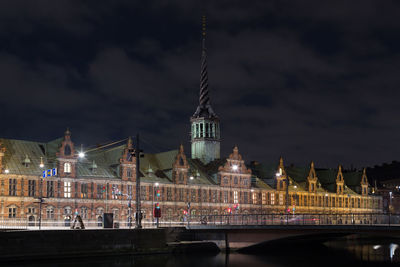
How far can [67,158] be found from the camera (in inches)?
3226

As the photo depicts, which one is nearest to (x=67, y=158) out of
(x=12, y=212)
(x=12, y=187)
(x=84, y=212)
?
(x=84, y=212)

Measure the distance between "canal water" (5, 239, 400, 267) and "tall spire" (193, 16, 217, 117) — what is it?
4532 cm

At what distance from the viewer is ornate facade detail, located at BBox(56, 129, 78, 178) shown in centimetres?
8144

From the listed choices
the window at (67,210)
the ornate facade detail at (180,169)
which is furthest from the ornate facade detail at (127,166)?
the window at (67,210)

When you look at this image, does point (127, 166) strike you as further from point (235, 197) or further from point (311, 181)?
point (311, 181)

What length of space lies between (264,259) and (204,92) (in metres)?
62.0

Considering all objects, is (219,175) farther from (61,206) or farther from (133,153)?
(133,153)

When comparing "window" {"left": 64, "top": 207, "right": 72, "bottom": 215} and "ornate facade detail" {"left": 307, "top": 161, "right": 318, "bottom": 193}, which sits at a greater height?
"ornate facade detail" {"left": 307, "top": 161, "right": 318, "bottom": 193}

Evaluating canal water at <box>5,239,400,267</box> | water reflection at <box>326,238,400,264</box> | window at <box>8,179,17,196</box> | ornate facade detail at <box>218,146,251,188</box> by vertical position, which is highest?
ornate facade detail at <box>218,146,251,188</box>

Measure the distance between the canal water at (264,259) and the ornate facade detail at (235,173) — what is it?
30784mm

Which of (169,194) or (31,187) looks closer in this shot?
(31,187)

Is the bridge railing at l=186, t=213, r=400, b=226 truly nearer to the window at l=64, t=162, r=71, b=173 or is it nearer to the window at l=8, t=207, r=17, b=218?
the window at l=64, t=162, r=71, b=173

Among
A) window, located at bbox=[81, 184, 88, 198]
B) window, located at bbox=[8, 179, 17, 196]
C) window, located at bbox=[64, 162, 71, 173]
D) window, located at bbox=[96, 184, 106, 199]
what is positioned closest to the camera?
window, located at bbox=[8, 179, 17, 196]

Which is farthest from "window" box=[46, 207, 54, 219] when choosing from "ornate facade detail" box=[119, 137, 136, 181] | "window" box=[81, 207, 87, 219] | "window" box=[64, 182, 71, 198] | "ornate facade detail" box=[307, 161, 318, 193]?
"ornate facade detail" box=[307, 161, 318, 193]
